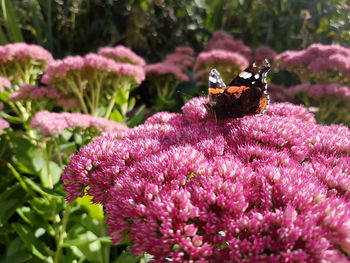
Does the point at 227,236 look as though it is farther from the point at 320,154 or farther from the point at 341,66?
the point at 341,66

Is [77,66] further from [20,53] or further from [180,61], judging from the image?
[180,61]

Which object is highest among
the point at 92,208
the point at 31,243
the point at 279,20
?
the point at 279,20

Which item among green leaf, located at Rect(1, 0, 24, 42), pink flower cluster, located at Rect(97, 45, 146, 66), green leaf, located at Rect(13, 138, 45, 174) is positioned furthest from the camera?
green leaf, located at Rect(1, 0, 24, 42)

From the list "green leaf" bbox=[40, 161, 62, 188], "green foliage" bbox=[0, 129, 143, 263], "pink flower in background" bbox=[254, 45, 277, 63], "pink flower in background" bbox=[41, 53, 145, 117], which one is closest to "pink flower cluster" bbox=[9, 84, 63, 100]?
"pink flower in background" bbox=[41, 53, 145, 117]

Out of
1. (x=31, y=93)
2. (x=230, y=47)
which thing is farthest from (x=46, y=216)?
(x=230, y=47)

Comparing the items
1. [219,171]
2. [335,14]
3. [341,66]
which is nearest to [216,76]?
[219,171]

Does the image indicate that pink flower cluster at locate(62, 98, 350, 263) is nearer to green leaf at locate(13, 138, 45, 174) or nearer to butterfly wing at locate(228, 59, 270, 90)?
butterfly wing at locate(228, 59, 270, 90)
